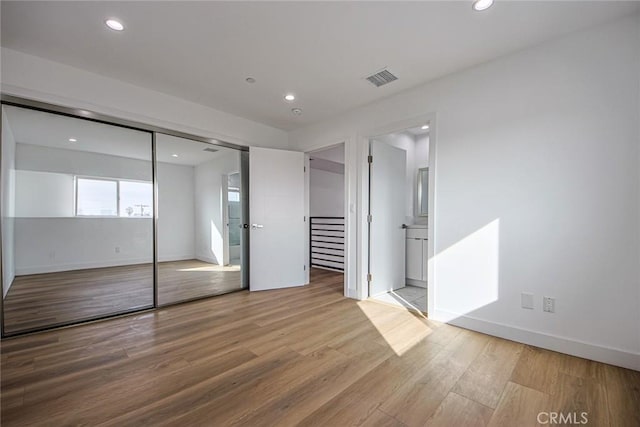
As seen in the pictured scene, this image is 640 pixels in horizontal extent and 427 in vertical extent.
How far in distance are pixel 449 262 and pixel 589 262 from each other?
39.5 inches

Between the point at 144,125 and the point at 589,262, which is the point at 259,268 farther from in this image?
the point at 589,262

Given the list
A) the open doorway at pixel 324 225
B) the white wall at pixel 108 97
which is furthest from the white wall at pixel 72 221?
the open doorway at pixel 324 225

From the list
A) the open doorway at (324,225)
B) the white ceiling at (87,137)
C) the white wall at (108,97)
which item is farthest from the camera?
the open doorway at (324,225)

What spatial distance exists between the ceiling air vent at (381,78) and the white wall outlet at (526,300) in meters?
2.39

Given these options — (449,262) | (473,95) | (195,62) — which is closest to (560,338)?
(449,262)

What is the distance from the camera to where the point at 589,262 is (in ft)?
6.49

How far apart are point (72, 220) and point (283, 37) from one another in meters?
3.02

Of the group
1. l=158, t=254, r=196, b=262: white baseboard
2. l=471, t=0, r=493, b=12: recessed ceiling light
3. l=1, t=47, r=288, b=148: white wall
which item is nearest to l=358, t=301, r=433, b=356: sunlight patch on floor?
l=158, t=254, r=196, b=262: white baseboard

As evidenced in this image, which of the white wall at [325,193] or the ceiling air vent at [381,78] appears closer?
the ceiling air vent at [381,78]

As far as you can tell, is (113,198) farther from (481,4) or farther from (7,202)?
(481,4)

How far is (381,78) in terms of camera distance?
109 inches

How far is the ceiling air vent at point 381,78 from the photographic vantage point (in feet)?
8.77

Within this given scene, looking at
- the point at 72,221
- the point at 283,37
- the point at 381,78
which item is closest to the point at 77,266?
the point at 72,221

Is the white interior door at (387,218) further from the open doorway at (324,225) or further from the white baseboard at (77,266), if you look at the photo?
the white baseboard at (77,266)
